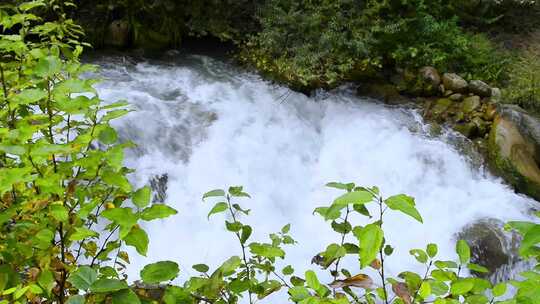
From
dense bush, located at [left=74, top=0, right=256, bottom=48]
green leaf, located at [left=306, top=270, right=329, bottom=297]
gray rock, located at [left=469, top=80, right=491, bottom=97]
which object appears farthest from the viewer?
dense bush, located at [left=74, top=0, right=256, bottom=48]

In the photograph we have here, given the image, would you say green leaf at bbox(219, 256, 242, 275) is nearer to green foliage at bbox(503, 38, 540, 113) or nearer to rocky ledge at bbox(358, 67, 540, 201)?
rocky ledge at bbox(358, 67, 540, 201)

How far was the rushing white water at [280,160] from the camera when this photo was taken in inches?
174

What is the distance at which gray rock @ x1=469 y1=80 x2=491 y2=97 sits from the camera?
641 cm

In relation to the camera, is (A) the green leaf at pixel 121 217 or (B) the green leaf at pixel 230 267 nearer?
(A) the green leaf at pixel 121 217

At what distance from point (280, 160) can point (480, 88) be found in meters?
3.27

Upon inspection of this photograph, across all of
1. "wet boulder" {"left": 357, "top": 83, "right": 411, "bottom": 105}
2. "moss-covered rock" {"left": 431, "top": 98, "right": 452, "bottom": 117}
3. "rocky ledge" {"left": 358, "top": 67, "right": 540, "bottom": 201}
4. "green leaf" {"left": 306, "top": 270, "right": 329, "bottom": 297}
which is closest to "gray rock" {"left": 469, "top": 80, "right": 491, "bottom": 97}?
"rocky ledge" {"left": 358, "top": 67, "right": 540, "bottom": 201}

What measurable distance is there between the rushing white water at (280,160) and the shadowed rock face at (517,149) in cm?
17

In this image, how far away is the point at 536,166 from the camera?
5.39 m

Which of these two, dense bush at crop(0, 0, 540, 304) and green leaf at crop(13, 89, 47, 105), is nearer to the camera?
dense bush at crop(0, 0, 540, 304)

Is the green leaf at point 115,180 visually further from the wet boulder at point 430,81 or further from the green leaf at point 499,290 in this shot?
the wet boulder at point 430,81

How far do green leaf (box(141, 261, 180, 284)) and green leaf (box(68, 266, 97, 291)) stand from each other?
13cm

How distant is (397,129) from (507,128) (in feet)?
4.41

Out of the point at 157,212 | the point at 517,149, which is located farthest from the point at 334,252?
the point at 517,149

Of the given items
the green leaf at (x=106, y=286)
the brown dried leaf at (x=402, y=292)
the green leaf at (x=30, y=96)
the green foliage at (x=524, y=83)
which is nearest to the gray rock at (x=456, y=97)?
the green foliage at (x=524, y=83)
